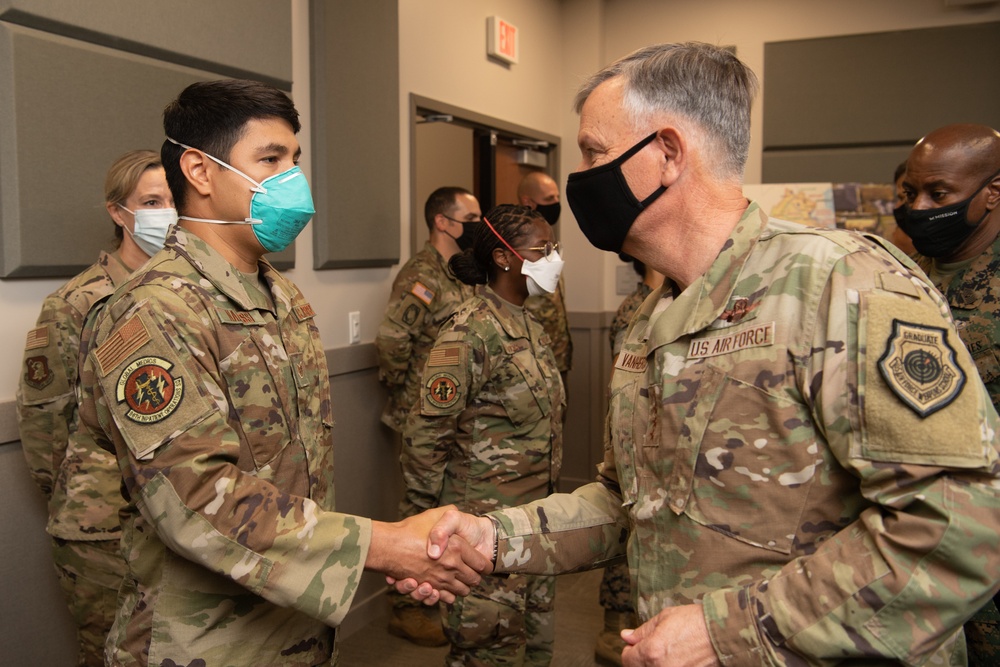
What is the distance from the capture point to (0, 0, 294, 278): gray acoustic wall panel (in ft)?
6.80

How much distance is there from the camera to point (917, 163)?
102 inches

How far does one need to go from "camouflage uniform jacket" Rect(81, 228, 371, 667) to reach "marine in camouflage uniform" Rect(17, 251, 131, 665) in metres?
0.60

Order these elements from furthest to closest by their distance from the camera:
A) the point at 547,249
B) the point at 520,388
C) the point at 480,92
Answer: the point at 480,92 < the point at 547,249 < the point at 520,388

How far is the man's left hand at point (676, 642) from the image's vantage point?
3.51 feet

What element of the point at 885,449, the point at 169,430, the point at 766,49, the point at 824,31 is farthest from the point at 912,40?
the point at 169,430

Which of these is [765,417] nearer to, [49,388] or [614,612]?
[49,388]

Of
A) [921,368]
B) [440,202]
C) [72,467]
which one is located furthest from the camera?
[440,202]

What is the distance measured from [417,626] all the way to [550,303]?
1787 mm

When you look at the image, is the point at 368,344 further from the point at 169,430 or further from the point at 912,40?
the point at 912,40

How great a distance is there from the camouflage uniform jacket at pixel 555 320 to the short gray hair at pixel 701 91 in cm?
282

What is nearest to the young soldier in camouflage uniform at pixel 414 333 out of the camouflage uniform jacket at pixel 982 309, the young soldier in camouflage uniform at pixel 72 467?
the young soldier in camouflage uniform at pixel 72 467

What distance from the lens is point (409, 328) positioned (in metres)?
3.47

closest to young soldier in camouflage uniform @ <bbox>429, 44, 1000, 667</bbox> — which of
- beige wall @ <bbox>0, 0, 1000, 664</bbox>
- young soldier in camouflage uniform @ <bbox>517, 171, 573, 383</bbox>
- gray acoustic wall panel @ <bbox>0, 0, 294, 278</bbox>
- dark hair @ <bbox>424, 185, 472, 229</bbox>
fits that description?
gray acoustic wall panel @ <bbox>0, 0, 294, 278</bbox>

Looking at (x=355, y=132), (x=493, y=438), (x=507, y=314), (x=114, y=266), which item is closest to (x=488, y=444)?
(x=493, y=438)
